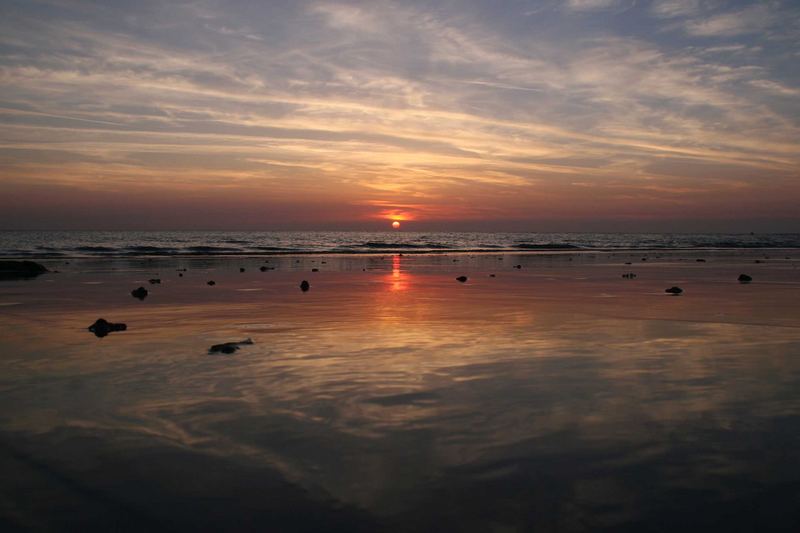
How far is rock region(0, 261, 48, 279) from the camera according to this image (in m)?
30.5

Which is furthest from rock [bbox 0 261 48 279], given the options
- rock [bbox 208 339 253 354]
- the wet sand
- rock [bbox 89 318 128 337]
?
rock [bbox 208 339 253 354]

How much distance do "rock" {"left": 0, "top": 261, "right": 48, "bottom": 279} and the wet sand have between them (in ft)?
61.1

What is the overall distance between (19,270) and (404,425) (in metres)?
31.2

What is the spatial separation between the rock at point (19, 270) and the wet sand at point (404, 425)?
18.6 metres

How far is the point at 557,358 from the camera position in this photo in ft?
33.2

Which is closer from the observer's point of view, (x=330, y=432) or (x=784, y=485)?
(x=784, y=485)

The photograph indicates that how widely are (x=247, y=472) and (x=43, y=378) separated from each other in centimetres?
499

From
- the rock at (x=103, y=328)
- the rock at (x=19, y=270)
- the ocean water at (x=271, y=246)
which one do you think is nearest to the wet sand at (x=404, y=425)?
the rock at (x=103, y=328)

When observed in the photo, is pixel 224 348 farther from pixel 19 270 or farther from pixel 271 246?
pixel 271 246

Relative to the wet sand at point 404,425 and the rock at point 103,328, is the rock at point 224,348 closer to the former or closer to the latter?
the wet sand at point 404,425

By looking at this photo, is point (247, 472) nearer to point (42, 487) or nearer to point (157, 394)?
point (42, 487)

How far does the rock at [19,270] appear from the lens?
30.5 m

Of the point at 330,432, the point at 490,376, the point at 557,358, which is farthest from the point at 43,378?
the point at 557,358

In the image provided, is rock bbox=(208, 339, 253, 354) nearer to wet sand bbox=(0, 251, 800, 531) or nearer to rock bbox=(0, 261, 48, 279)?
wet sand bbox=(0, 251, 800, 531)
